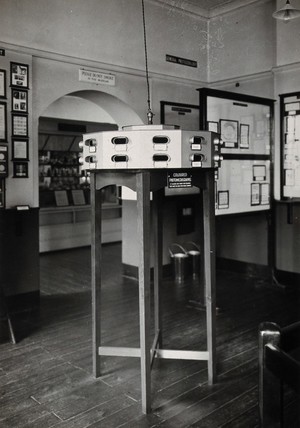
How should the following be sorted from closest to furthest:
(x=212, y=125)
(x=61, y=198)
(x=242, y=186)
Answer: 1. (x=212, y=125)
2. (x=242, y=186)
3. (x=61, y=198)

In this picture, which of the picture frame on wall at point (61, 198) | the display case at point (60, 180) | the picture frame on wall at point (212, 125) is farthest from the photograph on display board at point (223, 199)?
the picture frame on wall at point (61, 198)

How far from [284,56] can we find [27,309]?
4.00 meters

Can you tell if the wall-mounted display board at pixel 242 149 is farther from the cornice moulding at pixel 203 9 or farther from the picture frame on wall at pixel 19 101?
the picture frame on wall at pixel 19 101

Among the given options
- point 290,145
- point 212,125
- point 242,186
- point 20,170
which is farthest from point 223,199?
point 20,170

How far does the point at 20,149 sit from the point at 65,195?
153 inches

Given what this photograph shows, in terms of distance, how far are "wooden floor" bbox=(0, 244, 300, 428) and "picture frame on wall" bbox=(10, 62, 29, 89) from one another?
7.24ft

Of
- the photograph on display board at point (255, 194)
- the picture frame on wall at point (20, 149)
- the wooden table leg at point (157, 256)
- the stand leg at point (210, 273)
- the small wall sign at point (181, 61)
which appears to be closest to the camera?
the stand leg at point (210, 273)

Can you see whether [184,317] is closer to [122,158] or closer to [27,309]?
[27,309]

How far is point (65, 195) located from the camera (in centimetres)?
808

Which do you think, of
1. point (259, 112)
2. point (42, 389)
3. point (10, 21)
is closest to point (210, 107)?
point (259, 112)

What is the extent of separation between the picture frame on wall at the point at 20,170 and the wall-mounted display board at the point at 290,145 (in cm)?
292

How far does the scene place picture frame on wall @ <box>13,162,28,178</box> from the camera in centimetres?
421

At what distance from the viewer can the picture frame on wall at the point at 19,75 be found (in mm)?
4094

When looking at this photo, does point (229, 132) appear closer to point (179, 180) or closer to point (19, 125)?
point (19, 125)
